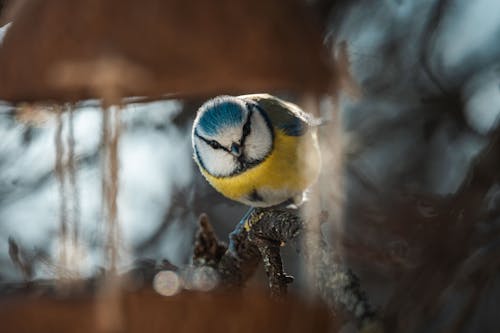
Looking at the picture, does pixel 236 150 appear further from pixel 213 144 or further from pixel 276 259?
pixel 276 259

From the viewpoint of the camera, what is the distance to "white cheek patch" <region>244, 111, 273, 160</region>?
1882 mm

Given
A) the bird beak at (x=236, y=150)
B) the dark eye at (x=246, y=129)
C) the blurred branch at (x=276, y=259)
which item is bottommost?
the blurred branch at (x=276, y=259)

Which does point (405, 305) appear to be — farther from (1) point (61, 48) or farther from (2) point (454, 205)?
(1) point (61, 48)

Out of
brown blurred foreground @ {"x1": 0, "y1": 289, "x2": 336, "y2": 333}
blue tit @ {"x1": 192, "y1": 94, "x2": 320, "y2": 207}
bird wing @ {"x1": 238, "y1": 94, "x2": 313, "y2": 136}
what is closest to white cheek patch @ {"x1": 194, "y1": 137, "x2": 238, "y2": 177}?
blue tit @ {"x1": 192, "y1": 94, "x2": 320, "y2": 207}

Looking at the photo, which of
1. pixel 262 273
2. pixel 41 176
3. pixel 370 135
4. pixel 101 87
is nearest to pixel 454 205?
pixel 101 87

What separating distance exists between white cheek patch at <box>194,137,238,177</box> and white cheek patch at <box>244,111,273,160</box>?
4cm

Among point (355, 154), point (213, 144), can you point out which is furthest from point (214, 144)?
point (355, 154)

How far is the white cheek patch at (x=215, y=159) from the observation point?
6.22 ft

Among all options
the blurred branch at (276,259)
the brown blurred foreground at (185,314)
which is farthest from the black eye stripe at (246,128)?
the brown blurred foreground at (185,314)

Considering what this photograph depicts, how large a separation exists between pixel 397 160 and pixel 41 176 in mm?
1162

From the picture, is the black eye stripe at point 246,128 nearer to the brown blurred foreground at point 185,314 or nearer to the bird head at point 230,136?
the bird head at point 230,136

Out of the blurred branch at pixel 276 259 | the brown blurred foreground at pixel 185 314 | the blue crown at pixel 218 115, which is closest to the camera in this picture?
the blurred branch at pixel 276 259

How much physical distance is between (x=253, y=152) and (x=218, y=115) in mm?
113

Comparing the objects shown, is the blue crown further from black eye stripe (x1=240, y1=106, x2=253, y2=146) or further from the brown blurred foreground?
the brown blurred foreground
